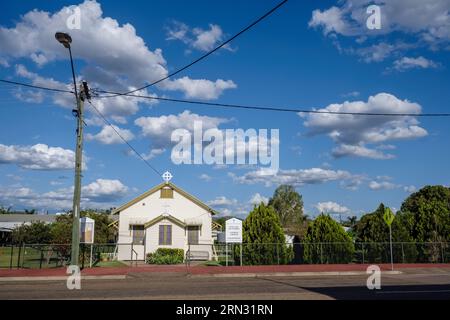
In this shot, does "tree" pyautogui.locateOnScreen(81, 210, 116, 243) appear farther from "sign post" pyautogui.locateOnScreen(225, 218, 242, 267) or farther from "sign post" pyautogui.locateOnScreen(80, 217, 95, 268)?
"sign post" pyautogui.locateOnScreen(225, 218, 242, 267)

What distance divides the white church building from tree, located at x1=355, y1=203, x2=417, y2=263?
38.0 ft

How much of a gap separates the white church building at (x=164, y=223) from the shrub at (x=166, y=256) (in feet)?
3.33

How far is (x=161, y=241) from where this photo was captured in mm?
33969

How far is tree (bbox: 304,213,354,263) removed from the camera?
96.6 feet

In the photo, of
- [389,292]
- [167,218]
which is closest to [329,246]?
[167,218]

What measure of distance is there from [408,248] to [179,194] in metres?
18.0

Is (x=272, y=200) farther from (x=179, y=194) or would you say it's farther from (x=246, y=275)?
(x=246, y=275)

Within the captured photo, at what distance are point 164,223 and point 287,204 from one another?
44.2 metres

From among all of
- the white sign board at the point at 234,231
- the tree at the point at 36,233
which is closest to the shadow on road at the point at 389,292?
the white sign board at the point at 234,231

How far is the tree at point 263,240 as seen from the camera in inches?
1112

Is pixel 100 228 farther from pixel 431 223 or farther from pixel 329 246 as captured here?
pixel 431 223

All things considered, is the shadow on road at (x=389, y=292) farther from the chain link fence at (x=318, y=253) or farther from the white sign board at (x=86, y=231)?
the white sign board at (x=86, y=231)
